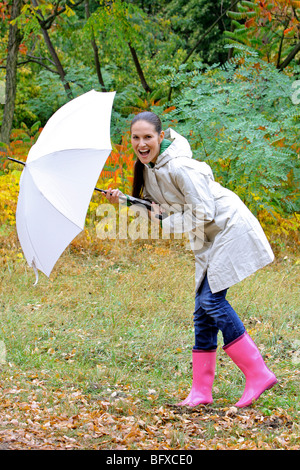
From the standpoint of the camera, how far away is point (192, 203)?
333 centimetres

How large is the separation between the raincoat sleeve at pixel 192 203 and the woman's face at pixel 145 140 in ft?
0.70

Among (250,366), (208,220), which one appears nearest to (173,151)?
(208,220)

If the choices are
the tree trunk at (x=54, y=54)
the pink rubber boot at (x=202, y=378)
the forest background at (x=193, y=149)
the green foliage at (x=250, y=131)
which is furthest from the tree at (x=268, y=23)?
the pink rubber boot at (x=202, y=378)

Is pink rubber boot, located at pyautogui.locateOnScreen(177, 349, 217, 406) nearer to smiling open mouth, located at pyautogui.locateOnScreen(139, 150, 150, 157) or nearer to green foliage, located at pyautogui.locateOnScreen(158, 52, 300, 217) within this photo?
smiling open mouth, located at pyautogui.locateOnScreen(139, 150, 150, 157)

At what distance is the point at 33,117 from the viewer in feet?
43.2

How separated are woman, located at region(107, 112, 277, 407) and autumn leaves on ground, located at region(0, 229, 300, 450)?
393 millimetres

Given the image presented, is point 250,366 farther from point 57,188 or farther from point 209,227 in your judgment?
point 57,188

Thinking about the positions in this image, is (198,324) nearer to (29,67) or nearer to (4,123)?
(4,123)

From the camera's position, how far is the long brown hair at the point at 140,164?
3.43 metres

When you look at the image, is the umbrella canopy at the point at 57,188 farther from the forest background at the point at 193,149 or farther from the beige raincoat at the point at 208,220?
the forest background at the point at 193,149

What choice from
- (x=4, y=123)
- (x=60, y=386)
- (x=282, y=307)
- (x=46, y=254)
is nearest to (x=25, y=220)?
(x=46, y=254)

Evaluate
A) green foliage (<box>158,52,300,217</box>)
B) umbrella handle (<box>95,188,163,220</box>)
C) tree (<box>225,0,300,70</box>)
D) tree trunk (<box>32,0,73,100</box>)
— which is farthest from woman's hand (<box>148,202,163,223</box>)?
tree trunk (<box>32,0,73,100</box>)
